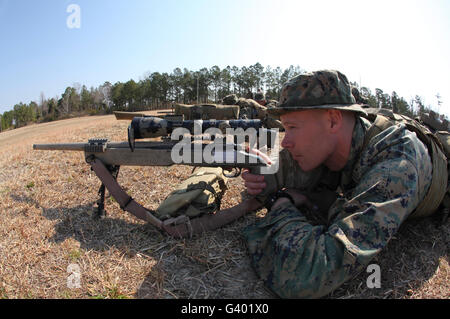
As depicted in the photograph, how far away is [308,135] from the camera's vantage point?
8.79 feet

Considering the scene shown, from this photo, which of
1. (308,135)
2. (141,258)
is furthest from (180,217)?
(308,135)

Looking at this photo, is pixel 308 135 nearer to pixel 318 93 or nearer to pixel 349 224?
pixel 318 93

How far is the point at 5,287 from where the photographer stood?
243 centimetres

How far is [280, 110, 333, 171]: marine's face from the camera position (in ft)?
8.57

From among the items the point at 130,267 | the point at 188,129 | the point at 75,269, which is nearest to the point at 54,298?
the point at 75,269

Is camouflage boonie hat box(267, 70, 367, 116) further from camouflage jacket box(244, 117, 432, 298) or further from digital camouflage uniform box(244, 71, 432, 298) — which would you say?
camouflage jacket box(244, 117, 432, 298)

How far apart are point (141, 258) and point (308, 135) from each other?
2.01 metres

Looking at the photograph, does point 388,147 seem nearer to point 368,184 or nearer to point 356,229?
point 368,184

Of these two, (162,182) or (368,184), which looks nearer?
(368,184)

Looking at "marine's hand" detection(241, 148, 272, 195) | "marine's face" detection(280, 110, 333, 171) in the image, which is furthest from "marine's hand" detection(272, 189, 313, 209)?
"marine's face" detection(280, 110, 333, 171)

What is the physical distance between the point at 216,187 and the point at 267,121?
A: 28.5 ft

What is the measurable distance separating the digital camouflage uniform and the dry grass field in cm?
31

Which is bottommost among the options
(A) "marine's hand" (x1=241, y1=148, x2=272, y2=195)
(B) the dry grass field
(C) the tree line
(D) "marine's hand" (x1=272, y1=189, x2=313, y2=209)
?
(B) the dry grass field

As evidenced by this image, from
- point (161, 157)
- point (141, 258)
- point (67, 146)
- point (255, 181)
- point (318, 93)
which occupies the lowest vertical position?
point (141, 258)
